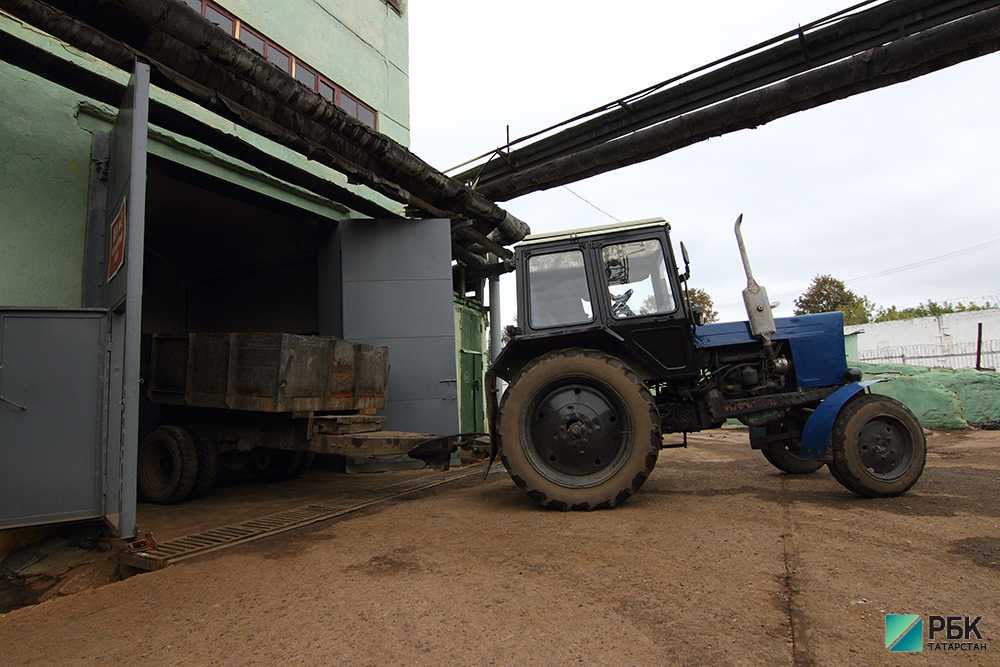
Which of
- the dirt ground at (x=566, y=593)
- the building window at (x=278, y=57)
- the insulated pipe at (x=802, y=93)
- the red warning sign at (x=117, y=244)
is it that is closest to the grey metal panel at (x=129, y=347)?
the red warning sign at (x=117, y=244)

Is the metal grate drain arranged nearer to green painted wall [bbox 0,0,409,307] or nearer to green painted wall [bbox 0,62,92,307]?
green painted wall [bbox 0,0,409,307]

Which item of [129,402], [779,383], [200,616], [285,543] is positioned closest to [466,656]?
[200,616]

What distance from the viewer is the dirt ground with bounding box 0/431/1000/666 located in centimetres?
213

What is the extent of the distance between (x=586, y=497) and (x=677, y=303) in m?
1.93

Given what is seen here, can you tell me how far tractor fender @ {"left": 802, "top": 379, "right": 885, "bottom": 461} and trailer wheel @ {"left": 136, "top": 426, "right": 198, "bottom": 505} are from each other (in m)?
6.18

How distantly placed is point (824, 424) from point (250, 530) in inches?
188

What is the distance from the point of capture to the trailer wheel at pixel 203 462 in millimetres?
6023

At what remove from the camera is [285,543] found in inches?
154

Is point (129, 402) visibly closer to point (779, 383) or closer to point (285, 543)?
point (285, 543)

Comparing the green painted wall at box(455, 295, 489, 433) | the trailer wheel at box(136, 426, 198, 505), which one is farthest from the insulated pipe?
the trailer wheel at box(136, 426, 198, 505)

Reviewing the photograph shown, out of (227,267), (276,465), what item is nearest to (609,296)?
(276,465)

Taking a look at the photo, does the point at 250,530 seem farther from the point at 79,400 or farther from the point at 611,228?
Result: the point at 611,228

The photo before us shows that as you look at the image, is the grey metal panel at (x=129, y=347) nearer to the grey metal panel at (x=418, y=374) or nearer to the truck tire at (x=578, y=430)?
the truck tire at (x=578, y=430)

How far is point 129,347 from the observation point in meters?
3.69
